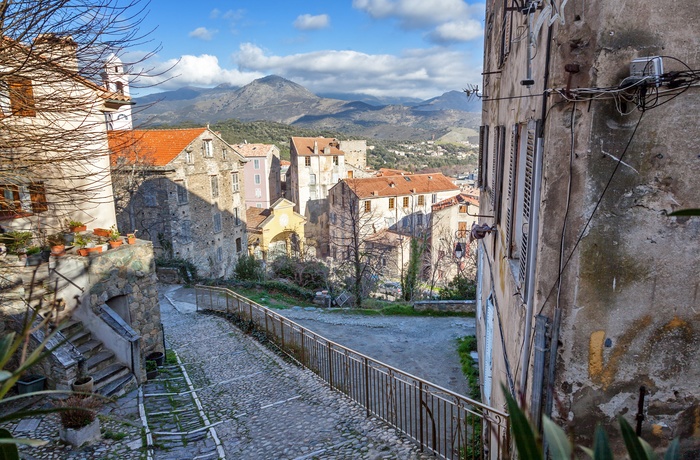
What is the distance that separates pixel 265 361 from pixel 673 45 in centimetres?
1002

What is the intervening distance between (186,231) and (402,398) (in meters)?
21.2

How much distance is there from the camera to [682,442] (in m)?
3.56

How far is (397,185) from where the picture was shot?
39.6 meters

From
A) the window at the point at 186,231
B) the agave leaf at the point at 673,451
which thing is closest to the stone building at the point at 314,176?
the window at the point at 186,231

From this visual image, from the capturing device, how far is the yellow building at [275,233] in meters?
38.1

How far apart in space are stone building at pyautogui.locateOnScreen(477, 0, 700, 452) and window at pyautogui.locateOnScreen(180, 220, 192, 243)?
2571cm

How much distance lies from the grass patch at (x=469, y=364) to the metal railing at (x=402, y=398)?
86 cm

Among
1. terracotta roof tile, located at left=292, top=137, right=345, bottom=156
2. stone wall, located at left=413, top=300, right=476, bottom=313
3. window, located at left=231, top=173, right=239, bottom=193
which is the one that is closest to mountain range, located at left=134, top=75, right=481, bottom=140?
terracotta roof tile, located at left=292, top=137, right=345, bottom=156

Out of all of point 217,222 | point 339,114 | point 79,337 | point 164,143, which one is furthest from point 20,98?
point 339,114

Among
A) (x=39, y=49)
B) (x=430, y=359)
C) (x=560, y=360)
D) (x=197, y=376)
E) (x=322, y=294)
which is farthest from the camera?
(x=322, y=294)

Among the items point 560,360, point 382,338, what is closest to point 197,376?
point 382,338

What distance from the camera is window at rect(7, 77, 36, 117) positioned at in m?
5.91

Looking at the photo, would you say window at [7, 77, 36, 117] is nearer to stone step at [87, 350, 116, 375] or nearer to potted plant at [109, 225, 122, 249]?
potted plant at [109, 225, 122, 249]

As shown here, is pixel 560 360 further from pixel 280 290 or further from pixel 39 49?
pixel 280 290
